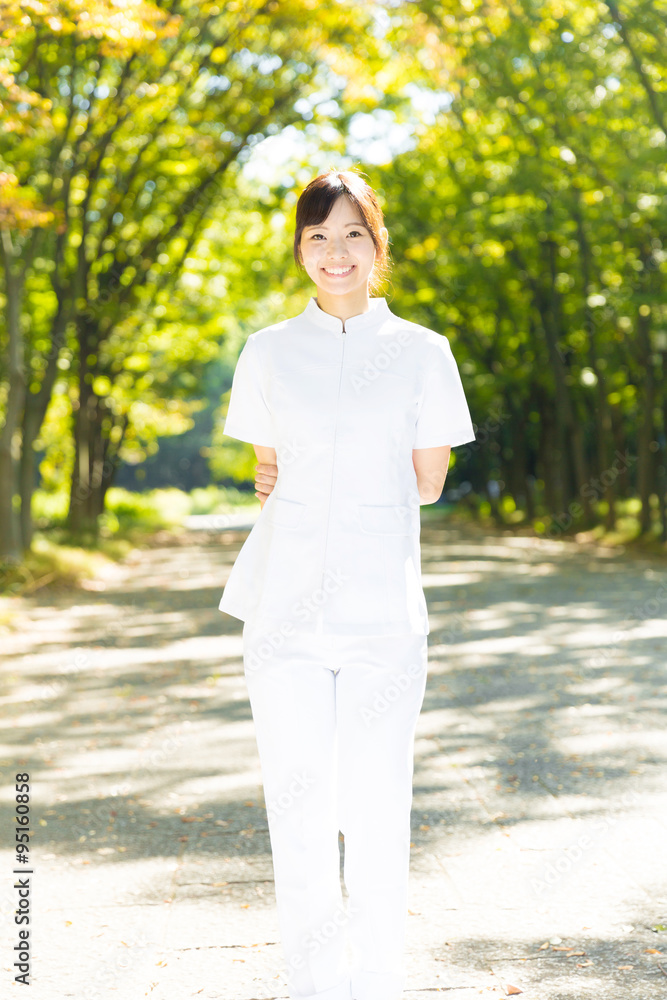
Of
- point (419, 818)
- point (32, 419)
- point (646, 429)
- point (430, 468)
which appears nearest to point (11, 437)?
point (32, 419)

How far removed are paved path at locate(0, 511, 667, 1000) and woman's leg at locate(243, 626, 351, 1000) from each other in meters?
0.59

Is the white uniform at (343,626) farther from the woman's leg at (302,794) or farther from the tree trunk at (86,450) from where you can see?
the tree trunk at (86,450)

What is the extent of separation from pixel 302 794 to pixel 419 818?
2.35 m

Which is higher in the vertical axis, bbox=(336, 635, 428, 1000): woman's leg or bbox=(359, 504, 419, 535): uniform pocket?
bbox=(359, 504, 419, 535): uniform pocket

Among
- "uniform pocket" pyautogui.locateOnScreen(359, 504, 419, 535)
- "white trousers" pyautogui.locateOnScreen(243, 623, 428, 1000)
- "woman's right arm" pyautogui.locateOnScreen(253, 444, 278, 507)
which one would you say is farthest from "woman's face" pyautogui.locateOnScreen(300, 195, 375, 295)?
"white trousers" pyautogui.locateOnScreen(243, 623, 428, 1000)

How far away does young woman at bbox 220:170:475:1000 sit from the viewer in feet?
8.85

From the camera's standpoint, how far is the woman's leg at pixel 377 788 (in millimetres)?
2693

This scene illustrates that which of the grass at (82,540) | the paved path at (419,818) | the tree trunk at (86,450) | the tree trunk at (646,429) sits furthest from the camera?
the tree trunk at (86,450)

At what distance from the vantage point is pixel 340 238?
9.09 feet

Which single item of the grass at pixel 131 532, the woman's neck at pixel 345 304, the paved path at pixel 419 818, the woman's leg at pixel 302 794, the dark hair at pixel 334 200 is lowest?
the grass at pixel 131 532

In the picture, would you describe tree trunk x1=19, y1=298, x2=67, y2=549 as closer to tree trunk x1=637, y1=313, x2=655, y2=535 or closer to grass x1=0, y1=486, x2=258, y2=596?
grass x1=0, y1=486, x2=258, y2=596

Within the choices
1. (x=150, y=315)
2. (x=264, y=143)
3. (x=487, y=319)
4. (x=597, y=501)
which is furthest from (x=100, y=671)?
(x=487, y=319)

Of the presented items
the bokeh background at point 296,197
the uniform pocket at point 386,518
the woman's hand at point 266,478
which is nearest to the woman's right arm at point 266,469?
the woman's hand at point 266,478

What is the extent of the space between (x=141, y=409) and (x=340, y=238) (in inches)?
1131
